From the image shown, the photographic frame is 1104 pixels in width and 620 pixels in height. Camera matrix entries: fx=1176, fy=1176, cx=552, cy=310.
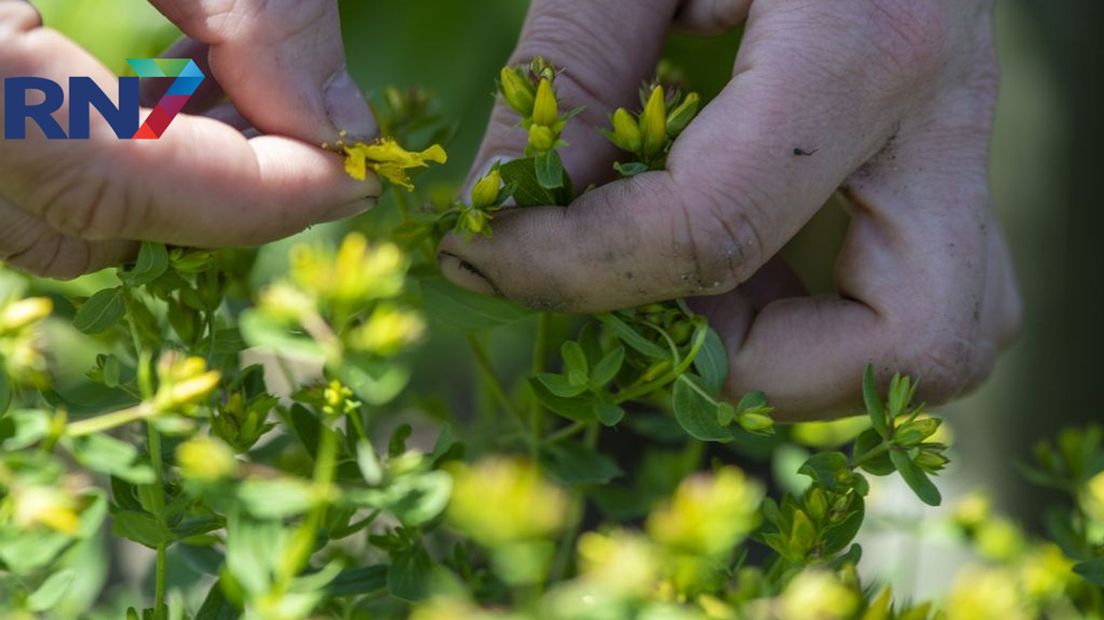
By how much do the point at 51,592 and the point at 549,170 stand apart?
36 cm

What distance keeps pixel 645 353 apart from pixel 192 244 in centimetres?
25

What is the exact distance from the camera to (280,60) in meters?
0.63

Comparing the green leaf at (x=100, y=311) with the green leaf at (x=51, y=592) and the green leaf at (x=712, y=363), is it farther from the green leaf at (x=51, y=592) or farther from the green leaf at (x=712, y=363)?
the green leaf at (x=712, y=363)

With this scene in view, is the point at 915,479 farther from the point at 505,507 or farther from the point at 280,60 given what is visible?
the point at 280,60

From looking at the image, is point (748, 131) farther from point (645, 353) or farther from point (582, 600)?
point (582, 600)

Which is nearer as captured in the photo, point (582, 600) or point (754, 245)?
point (582, 600)

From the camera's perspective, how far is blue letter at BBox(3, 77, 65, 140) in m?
0.53

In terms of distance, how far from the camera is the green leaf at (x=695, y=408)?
2.14ft

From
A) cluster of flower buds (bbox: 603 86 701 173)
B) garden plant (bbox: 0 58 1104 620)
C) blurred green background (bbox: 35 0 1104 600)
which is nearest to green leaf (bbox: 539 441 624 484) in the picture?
garden plant (bbox: 0 58 1104 620)

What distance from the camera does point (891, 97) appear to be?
2.33ft

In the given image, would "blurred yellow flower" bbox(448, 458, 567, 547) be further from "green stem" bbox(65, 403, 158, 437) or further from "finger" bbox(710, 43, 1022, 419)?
"finger" bbox(710, 43, 1022, 419)

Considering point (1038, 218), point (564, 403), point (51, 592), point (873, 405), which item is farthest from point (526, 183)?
point (1038, 218)

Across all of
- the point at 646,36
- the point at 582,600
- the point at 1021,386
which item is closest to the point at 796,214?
the point at 646,36

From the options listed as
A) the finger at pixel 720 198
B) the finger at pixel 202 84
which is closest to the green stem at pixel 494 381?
the finger at pixel 720 198
